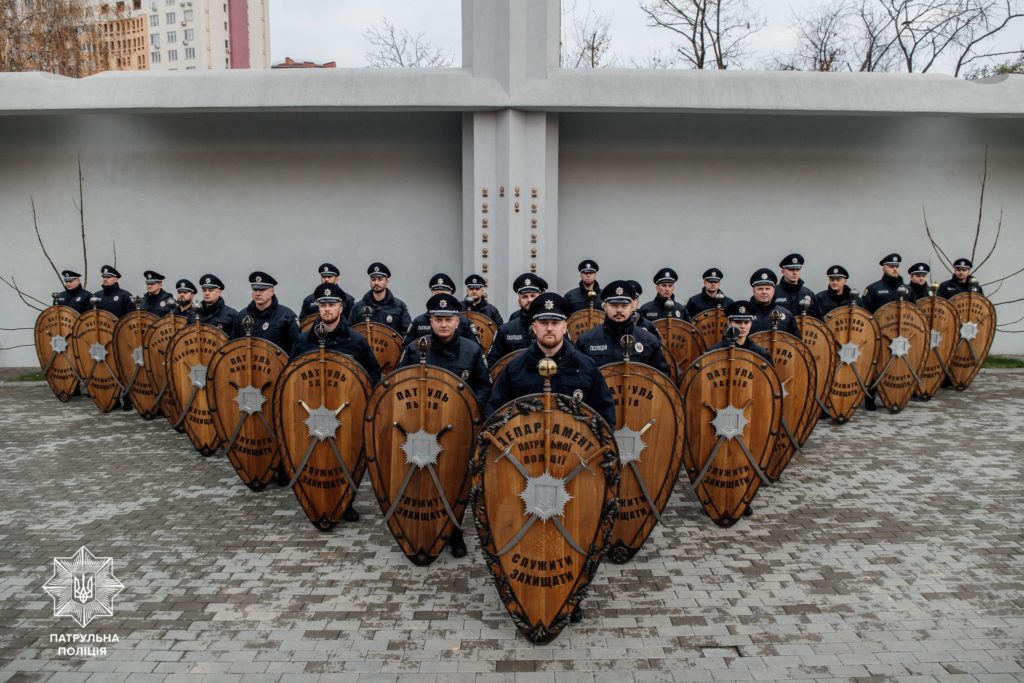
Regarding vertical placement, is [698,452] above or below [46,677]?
above

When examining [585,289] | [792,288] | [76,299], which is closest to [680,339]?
[585,289]

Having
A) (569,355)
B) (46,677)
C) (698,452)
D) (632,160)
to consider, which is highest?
(632,160)

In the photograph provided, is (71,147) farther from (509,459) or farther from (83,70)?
(83,70)

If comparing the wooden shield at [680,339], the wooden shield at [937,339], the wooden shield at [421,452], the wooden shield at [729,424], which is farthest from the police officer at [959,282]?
the wooden shield at [421,452]

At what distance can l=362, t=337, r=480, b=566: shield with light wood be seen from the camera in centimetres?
498

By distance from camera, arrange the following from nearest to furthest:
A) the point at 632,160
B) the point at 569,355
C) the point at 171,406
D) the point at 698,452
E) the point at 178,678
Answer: the point at 178,678, the point at 569,355, the point at 698,452, the point at 171,406, the point at 632,160

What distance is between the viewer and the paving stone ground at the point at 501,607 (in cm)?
393

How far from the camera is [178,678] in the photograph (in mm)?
3789

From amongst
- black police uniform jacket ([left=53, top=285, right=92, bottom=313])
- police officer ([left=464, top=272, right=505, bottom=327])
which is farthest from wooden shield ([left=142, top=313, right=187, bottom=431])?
police officer ([left=464, top=272, right=505, bottom=327])

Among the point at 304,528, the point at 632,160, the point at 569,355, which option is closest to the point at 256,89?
the point at 632,160

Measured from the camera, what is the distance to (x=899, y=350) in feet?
30.5

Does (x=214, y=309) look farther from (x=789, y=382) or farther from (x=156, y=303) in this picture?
(x=789, y=382)

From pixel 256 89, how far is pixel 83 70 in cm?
1903

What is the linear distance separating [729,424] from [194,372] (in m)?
5.38
